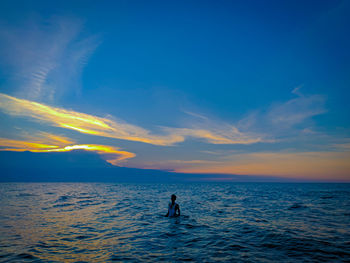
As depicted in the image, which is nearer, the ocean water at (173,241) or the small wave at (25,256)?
the small wave at (25,256)

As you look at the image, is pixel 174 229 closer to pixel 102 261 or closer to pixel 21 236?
pixel 102 261

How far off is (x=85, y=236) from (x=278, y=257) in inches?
435

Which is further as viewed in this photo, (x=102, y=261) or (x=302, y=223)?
(x=302, y=223)

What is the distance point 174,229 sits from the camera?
48.4ft

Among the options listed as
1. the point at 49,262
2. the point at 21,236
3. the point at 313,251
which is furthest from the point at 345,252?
the point at 21,236

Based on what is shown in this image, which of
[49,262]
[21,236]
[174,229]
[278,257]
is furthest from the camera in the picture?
[174,229]

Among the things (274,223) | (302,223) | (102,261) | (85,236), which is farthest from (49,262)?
(302,223)

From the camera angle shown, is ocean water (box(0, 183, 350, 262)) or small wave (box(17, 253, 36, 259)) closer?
small wave (box(17, 253, 36, 259))

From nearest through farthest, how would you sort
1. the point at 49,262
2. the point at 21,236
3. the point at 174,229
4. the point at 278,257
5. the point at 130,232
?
1. the point at 49,262
2. the point at 278,257
3. the point at 21,236
4. the point at 130,232
5. the point at 174,229

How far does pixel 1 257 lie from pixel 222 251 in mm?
10271

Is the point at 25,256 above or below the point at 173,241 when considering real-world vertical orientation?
above

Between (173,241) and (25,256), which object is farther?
(173,241)

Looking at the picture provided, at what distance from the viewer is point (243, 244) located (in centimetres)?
1116

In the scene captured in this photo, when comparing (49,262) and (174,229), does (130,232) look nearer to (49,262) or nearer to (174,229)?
(174,229)
